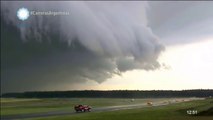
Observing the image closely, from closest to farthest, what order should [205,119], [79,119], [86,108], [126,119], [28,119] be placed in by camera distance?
[205,119] < [126,119] < [79,119] < [28,119] < [86,108]

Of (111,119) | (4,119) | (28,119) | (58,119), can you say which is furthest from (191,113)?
(4,119)

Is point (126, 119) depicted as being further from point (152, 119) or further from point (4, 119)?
point (4, 119)

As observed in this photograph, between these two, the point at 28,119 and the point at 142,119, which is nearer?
the point at 142,119

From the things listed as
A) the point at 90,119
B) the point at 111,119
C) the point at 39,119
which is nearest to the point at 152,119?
the point at 111,119

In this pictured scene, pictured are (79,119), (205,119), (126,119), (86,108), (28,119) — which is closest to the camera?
(205,119)

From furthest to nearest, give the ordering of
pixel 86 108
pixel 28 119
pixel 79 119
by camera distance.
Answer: pixel 86 108 < pixel 28 119 < pixel 79 119

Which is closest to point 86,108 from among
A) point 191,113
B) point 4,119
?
point 4,119

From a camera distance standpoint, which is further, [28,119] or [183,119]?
[28,119]

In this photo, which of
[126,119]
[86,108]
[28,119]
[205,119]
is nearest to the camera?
[205,119]

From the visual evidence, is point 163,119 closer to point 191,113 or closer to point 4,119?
point 191,113
